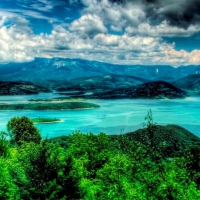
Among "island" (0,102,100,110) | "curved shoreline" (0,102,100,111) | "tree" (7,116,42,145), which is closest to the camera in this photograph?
"tree" (7,116,42,145)

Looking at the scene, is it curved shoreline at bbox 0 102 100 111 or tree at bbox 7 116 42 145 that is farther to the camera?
curved shoreline at bbox 0 102 100 111

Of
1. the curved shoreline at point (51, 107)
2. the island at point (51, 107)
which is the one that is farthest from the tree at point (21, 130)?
the island at point (51, 107)

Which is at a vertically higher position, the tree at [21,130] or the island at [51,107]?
the tree at [21,130]

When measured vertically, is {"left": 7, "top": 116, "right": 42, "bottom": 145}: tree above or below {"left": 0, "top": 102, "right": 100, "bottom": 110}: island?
above

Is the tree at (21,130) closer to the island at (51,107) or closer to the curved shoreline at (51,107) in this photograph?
the curved shoreline at (51,107)

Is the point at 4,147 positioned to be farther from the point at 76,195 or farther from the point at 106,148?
the point at 76,195

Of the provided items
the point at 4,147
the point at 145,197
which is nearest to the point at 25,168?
the point at 145,197

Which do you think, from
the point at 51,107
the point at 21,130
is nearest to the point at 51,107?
the point at 51,107

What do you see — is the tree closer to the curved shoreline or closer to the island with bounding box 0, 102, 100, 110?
the curved shoreline

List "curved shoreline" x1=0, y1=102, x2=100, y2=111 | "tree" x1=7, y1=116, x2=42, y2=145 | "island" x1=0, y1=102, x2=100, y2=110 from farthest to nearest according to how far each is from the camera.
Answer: "island" x1=0, y1=102, x2=100, y2=110 < "curved shoreline" x1=0, y1=102, x2=100, y2=111 < "tree" x1=7, y1=116, x2=42, y2=145

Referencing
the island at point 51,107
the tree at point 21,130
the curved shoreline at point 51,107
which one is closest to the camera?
the tree at point 21,130

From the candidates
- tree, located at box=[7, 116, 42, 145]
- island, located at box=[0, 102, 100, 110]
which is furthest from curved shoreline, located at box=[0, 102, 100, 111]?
tree, located at box=[7, 116, 42, 145]
